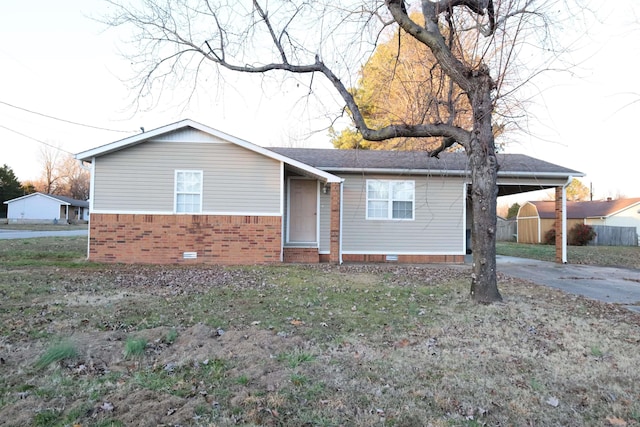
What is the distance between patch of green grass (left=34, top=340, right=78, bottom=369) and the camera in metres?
3.85

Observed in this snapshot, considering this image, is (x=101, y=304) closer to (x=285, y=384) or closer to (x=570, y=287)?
(x=285, y=384)

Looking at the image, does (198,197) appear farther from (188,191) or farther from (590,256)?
→ (590,256)

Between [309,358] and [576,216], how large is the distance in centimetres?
3777

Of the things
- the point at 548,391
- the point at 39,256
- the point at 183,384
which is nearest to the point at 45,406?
the point at 183,384

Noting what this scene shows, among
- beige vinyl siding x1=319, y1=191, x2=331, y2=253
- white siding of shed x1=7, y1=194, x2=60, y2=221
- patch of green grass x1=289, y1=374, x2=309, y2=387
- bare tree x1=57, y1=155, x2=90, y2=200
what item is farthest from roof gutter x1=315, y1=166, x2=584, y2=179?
bare tree x1=57, y1=155, x2=90, y2=200

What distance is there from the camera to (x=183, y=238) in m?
12.0

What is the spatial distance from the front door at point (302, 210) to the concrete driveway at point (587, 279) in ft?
19.2

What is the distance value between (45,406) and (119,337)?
5.35ft

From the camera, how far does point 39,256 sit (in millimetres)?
12734

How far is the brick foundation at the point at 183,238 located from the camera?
11.8m

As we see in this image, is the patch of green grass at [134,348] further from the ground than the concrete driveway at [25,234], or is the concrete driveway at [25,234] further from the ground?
the concrete driveway at [25,234]

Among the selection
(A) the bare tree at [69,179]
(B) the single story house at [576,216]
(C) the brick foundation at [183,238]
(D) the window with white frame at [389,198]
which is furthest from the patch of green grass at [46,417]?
(A) the bare tree at [69,179]

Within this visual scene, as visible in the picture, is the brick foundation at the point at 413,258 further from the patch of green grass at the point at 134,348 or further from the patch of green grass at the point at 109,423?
the patch of green grass at the point at 109,423

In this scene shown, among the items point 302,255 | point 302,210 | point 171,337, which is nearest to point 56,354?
point 171,337
